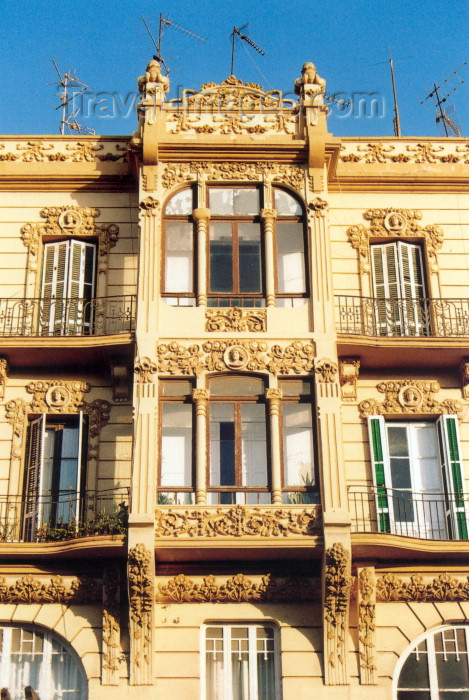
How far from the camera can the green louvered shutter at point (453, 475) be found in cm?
1834

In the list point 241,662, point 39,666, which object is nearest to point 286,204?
point 241,662

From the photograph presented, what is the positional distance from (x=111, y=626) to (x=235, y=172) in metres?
8.65

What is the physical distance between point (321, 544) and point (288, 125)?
324 inches

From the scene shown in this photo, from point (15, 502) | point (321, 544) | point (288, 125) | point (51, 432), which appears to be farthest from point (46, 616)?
point (288, 125)

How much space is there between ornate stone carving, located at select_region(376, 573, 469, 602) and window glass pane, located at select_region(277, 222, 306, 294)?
5.35 meters

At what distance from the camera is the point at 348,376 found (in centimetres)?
1947

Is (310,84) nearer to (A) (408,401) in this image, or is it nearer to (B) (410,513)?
(A) (408,401)

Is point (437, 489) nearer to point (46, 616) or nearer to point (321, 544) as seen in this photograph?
point (321, 544)

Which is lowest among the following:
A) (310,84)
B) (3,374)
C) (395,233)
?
(3,374)

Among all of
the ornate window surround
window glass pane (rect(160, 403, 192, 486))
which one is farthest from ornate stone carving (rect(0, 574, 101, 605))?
the ornate window surround

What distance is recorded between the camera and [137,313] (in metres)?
19.0

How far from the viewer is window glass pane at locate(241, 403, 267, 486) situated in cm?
1798

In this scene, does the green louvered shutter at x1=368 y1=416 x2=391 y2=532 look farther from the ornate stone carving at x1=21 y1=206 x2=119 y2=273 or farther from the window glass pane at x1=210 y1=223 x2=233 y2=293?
the ornate stone carving at x1=21 y1=206 x2=119 y2=273

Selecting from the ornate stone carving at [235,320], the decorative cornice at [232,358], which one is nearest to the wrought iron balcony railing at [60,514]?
the decorative cornice at [232,358]
